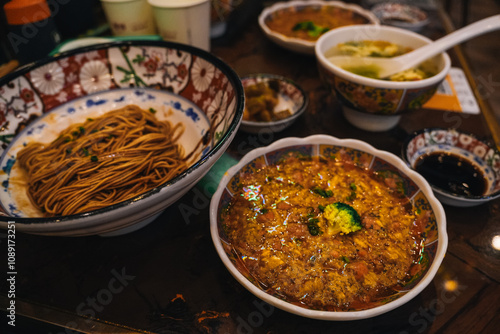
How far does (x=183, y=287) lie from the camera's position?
1.22 meters

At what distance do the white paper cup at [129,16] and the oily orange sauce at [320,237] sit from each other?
5.52 ft

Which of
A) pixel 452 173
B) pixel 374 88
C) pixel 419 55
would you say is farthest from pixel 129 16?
pixel 452 173

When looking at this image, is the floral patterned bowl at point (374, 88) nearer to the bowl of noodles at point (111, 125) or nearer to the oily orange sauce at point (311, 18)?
the bowl of noodles at point (111, 125)

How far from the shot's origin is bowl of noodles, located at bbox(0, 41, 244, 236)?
1.31 m

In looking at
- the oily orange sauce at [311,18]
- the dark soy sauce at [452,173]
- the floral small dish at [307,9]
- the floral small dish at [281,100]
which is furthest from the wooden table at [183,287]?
the oily orange sauce at [311,18]

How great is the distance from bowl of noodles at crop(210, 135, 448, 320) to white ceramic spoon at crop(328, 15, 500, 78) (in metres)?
0.72

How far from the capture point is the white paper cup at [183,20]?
2.16 m

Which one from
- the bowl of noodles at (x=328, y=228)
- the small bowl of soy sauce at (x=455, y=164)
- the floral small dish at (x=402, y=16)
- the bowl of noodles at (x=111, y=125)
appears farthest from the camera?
the floral small dish at (x=402, y=16)

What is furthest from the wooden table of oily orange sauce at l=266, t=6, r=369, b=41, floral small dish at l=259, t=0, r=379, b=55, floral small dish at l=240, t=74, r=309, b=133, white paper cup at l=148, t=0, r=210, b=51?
oily orange sauce at l=266, t=6, r=369, b=41

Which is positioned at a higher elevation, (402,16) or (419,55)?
(419,55)

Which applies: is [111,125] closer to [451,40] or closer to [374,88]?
[374,88]

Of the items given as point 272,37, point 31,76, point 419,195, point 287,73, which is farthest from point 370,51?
point 31,76

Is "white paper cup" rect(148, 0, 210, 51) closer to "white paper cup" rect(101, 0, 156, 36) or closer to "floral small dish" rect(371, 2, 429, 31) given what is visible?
"white paper cup" rect(101, 0, 156, 36)

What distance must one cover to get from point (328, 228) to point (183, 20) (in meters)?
1.77
